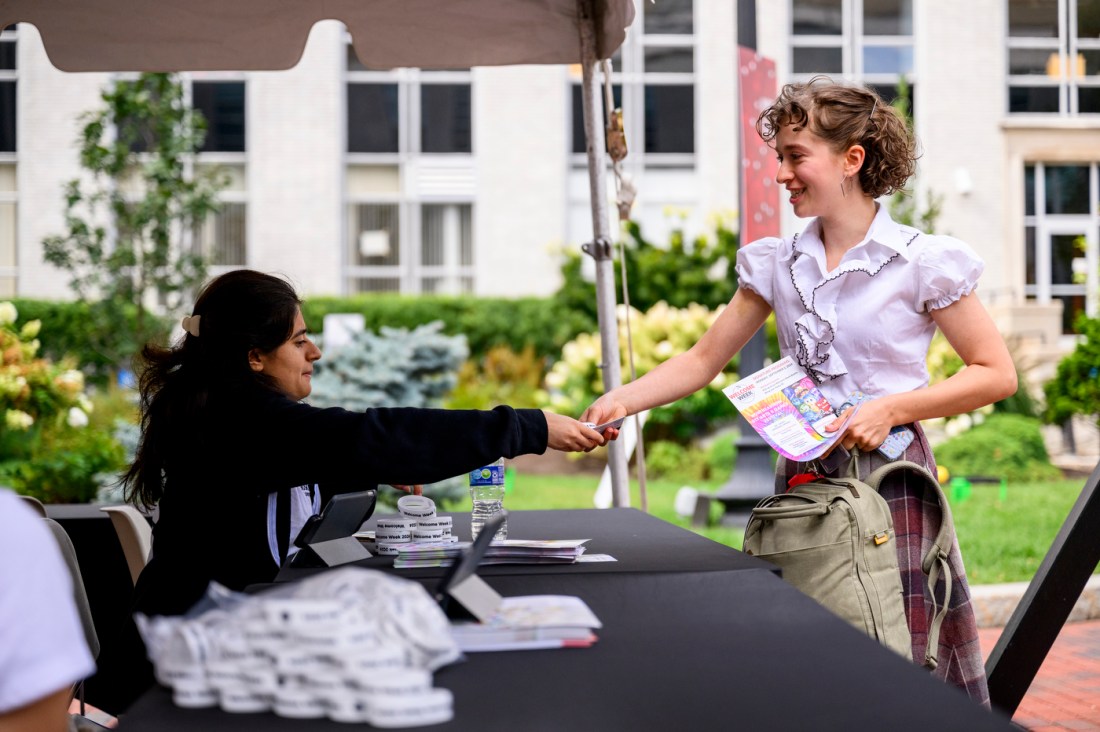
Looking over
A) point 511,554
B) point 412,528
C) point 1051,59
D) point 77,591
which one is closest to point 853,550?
point 511,554

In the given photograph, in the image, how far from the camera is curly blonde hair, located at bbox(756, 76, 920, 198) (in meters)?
2.65

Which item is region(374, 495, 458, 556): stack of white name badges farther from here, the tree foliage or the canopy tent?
the tree foliage

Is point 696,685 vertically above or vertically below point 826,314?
below

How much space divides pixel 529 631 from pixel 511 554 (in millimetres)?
766

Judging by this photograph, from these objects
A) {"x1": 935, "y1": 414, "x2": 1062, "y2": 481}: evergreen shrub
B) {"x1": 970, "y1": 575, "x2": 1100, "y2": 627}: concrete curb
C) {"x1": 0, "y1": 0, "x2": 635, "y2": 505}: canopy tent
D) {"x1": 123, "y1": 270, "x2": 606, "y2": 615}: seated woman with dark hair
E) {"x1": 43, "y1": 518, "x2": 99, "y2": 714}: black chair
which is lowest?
{"x1": 970, "y1": 575, "x2": 1100, "y2": 627}: concrete curb

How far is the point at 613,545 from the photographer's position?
274cm

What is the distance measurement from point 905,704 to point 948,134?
1887cm

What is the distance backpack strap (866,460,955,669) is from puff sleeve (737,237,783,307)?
0.59 m

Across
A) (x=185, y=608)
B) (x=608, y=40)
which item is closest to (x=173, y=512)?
(x=185, y=608)

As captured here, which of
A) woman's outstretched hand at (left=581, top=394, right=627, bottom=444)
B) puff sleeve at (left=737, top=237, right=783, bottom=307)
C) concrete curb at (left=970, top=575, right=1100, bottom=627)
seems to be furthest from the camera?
concrete curb at (left=970, top=575, right=1100, bottom=627)

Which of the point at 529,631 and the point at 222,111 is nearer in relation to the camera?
the point at 529,631

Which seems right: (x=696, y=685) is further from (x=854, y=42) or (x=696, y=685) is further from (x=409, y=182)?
(x=854, y=42)

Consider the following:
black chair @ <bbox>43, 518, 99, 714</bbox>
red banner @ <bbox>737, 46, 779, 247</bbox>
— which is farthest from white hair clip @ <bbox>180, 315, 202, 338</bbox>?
red banner @ <bbox>737, 46, 779, 247</bbox>

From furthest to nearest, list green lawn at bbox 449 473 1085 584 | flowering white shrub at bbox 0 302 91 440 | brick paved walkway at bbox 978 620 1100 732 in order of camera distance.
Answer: flowering white shrub at bbox 0 302 91 440 < green lawn at bbox 449 473 1085 584 < brick paved walkway at bbox 978 620 1100 732
